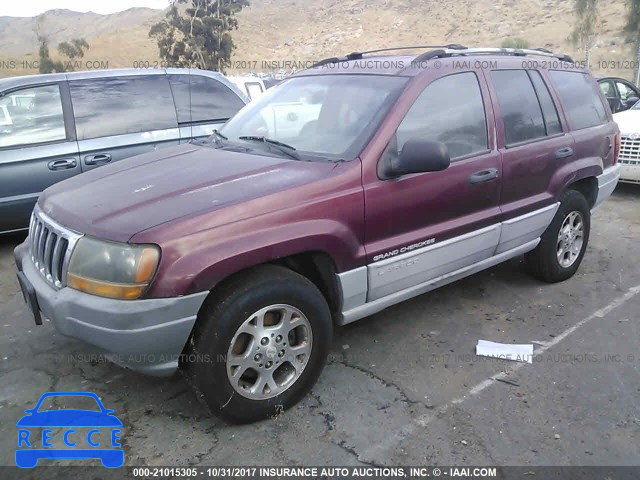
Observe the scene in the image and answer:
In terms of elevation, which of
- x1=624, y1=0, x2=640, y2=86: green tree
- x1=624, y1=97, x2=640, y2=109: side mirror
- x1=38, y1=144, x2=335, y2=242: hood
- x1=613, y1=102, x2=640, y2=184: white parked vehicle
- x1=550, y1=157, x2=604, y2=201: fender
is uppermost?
x1=624, y1=0, x2=640, y2=86: green tree

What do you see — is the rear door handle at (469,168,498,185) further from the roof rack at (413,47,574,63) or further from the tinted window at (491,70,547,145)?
the roof rack at (413,47,574,63)

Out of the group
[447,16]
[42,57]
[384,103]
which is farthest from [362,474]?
[447,16]

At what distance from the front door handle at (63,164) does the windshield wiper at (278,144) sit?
2573 millimetres

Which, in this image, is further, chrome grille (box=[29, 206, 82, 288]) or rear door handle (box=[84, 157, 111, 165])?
rear door handle (box=[84, 157, 111, 165])

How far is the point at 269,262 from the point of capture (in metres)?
2.84

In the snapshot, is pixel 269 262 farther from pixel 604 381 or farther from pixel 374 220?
pixel 604 381

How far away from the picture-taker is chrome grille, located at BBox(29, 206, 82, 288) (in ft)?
8.63

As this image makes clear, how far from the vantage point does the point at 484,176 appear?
3.60 meters

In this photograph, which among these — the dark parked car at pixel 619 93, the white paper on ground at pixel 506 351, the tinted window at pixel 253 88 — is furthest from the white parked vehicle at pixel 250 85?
the dark parked car at pixel 619 93

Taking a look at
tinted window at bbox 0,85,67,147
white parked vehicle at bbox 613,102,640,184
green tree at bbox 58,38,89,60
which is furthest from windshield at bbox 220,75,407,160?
green tree at bbox 58,38,89,60

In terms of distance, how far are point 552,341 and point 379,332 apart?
118 cm

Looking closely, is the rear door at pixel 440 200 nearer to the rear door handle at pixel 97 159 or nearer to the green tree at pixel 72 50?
the rear door handle at pixel 97 159

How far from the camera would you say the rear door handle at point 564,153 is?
13.7 ft

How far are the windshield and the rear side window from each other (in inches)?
91.6
